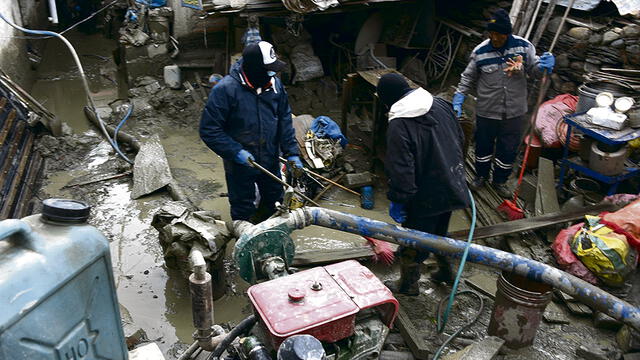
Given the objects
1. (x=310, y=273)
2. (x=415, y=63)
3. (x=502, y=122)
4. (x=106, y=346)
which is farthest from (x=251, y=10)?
(x=106, y=346)

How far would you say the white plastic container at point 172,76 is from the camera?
966 cm

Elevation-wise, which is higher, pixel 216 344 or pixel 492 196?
pixel 216 344

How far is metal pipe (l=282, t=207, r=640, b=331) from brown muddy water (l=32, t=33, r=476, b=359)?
1.38 meters

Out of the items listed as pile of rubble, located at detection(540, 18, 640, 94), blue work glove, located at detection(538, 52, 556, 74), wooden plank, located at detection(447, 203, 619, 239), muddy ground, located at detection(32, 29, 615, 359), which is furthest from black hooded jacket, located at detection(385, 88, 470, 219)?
pile of rubble, located at detection(540, 18, 640, 94)

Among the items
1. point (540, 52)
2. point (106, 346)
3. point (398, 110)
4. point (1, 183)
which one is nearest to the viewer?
point (106, 346)

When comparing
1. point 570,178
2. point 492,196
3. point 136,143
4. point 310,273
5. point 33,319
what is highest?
point 33,319

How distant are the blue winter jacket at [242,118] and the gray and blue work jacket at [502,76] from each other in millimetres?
2707

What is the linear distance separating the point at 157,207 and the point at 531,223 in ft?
14.7

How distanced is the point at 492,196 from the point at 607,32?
106 inches

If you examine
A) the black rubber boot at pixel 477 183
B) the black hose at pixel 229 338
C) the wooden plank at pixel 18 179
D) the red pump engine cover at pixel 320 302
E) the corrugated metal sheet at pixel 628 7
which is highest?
the corrugated metal sheet at pixel 628 7

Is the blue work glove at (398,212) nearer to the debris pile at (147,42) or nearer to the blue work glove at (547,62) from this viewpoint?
the blue work glove at (547,62)

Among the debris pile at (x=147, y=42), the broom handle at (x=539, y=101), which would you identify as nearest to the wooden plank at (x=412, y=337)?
the broom handle at (x=539, y=101)

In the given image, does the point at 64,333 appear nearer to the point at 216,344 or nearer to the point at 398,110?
the point at 216,344

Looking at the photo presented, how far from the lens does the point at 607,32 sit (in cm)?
646
